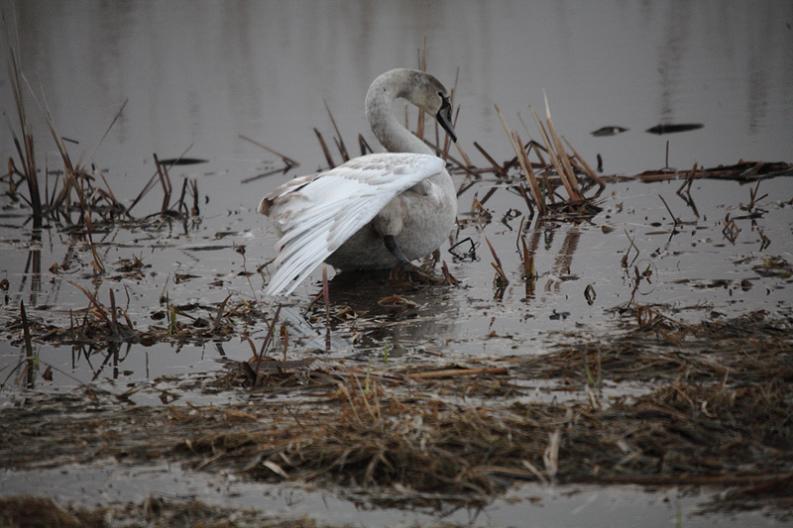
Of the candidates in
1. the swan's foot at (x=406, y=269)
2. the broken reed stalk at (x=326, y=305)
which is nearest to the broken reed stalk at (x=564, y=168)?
the swan's foot at (x=406, y=269)

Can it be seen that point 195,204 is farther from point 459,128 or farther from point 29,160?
point 459,128

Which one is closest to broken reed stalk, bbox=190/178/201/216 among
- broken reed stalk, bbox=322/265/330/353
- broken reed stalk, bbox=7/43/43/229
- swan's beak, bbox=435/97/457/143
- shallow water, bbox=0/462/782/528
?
broken reed stalk, bbox=7/43/43/229

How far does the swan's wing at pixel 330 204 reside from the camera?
5.93 m

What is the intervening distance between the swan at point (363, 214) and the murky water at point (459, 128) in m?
0.25

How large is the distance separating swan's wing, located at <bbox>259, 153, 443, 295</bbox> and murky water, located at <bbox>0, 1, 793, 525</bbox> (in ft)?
1.31

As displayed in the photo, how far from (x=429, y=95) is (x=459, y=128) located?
11.1 ft

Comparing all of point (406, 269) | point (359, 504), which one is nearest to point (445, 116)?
point (406, 269)

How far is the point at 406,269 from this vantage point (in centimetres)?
690

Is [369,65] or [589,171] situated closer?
[589,171]

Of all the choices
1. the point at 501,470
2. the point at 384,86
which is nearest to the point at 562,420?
the point at 501,470

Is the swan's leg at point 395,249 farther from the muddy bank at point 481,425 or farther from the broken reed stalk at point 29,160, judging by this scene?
the broken reed stalk at point 29,160

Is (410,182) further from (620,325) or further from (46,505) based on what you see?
(46,505)

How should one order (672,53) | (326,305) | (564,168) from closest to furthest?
(326,305)
(564,168)
(672,53)

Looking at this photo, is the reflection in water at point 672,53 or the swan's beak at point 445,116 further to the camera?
the reflection in water at point 672,53
